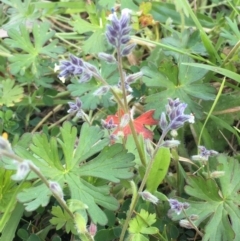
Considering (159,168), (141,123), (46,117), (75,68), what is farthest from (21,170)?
(46,117)

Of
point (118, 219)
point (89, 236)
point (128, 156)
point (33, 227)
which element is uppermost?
point (128, 156)

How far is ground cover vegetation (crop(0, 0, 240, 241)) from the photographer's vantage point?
4.80ft

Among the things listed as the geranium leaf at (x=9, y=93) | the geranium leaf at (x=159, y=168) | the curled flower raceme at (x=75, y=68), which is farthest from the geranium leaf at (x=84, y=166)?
the geranium leaf at (x=9, y=93)

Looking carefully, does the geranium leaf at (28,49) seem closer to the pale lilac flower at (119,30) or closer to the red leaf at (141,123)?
the red leaf at (141,123)

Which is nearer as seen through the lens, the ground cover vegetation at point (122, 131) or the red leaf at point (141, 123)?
the ground cover vegetation at point (122, 131)

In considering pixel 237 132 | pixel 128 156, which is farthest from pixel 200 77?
pixel 128 156

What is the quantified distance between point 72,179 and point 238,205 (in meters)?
0.57

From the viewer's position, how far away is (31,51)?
2.14 meters

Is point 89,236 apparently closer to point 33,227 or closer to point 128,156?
point 128,156

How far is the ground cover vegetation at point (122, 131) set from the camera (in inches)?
57.6

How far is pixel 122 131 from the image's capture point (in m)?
1.74

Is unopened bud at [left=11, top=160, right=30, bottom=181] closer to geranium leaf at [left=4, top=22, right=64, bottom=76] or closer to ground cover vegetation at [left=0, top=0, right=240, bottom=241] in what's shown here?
ground cover vegetation at [left=0, top=0, right=240, bottom=241]

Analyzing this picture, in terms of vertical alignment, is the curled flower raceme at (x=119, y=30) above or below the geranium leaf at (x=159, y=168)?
above

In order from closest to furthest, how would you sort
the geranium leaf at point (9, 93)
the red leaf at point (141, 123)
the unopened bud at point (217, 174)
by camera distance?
the unopened bud at point (217, 174) → the red leaf at point (141, 123) → the geranium leaf at point (9, 93)
